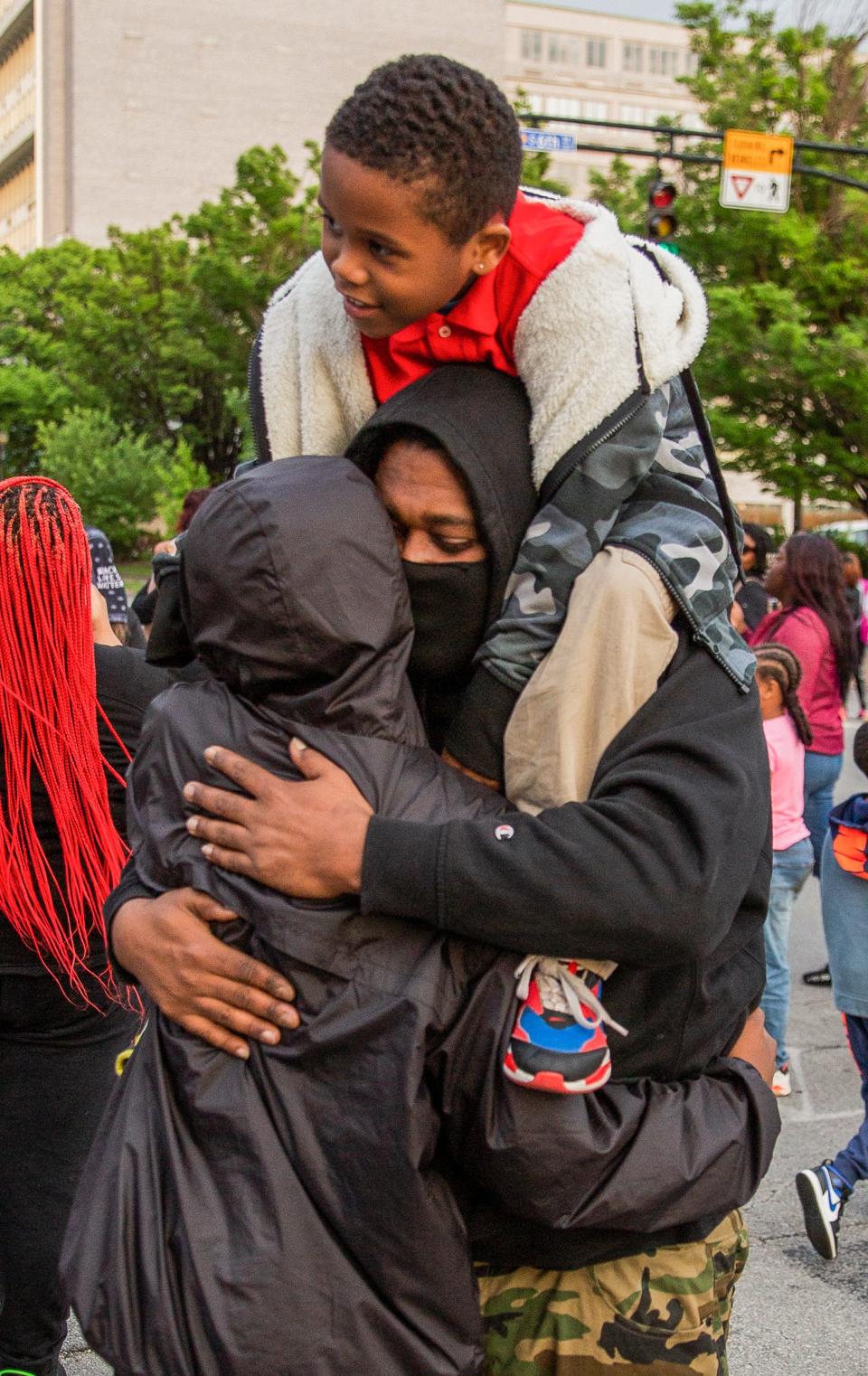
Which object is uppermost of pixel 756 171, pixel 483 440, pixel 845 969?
pixel 756 171

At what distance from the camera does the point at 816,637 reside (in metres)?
7.88

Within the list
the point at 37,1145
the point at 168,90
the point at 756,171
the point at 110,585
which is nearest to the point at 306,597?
the point at 37,1145

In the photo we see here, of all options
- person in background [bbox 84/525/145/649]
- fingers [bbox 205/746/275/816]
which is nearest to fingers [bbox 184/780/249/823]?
fingers [bbox 205/746/275/816]

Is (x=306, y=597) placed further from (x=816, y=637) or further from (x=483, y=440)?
(x=816, y=637)

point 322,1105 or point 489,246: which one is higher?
point 489,246

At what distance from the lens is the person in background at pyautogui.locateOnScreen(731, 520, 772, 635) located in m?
8.50

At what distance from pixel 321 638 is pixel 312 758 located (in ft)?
0.51

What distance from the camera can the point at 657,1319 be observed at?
1929 millimetres

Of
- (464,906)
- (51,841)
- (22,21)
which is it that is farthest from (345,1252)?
(22,21)

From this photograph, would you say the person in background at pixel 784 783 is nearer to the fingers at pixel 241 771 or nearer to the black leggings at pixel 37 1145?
the black leggings at pixel 37 1145

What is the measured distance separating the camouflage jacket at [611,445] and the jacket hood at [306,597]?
15cm

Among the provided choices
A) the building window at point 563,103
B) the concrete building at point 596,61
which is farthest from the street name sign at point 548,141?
the building window at point 563,103

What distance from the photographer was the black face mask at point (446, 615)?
1.92 m

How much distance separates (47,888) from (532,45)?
8850 centimetres
